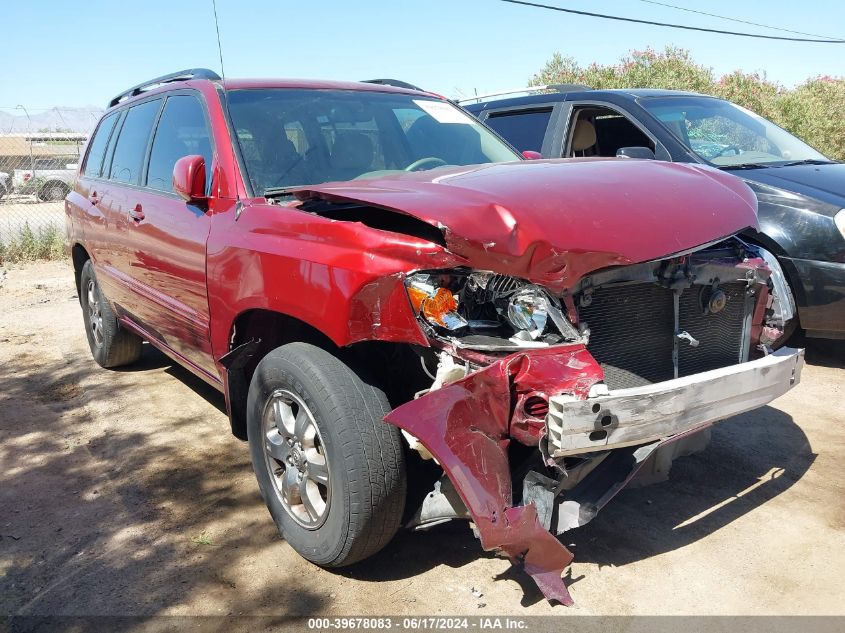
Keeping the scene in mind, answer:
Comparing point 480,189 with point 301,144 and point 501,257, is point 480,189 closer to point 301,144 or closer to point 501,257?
point 501,257

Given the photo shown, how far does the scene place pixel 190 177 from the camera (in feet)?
11.2

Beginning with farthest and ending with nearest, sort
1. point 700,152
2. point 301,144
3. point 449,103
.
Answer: point 700,152 → point 449,103 → point 301,144

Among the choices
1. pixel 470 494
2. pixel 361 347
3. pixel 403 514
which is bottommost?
pixel 403 514

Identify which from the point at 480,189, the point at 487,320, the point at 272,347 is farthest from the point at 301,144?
the point at 487,320

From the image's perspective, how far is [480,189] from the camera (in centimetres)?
275

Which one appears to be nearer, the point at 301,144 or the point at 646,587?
the point at 646,587

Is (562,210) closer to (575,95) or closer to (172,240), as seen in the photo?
(172,240)

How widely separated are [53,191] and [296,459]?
22.6 meters

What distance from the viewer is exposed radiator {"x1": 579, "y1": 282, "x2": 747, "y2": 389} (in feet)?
8.96

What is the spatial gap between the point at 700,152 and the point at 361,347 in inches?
153

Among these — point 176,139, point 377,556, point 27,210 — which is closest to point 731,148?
point 176,139

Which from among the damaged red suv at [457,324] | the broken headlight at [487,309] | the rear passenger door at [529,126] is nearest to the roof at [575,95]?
the rear passenger door at [529,126]

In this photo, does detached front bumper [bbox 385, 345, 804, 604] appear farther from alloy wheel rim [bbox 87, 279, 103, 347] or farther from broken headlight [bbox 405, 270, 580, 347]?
alloy wheel rim [bbox 87, 279, 103, 347]

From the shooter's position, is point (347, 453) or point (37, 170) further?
point (37, 170)
